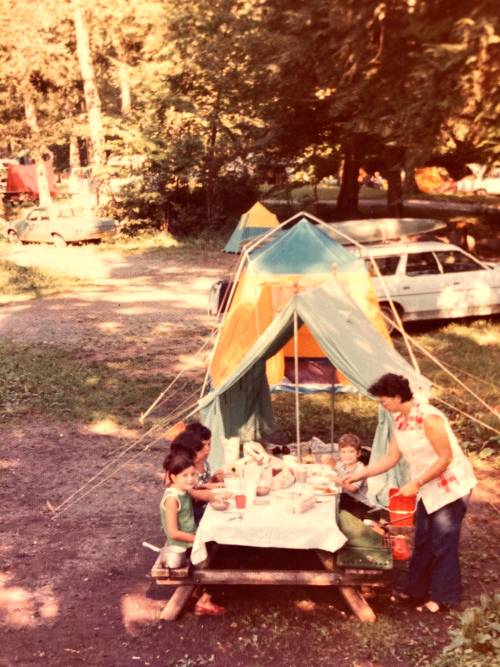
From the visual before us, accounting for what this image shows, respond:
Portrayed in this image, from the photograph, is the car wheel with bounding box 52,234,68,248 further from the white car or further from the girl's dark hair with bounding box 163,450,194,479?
the girl's dark hair with bounding box 163,450,194,479

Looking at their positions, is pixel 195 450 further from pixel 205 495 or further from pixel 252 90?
pixel 252 90

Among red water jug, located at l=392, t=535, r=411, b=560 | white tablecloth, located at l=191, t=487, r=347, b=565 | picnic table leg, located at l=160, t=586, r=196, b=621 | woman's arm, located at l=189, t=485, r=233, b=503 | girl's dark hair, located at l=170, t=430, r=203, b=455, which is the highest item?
girl's dark hair, located at l=170, t=430, r=203, b=455

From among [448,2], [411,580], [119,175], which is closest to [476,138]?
[448,2]

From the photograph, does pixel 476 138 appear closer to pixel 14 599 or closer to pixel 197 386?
pixel 197 386

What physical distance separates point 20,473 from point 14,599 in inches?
122

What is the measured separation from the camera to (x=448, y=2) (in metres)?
11.5

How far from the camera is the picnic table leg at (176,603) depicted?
21.3 ft

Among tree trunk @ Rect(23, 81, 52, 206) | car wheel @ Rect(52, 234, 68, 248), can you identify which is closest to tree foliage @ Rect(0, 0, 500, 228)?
tree trunk @ Rect(23, 81, 52, 206)

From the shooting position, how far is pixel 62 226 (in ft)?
102

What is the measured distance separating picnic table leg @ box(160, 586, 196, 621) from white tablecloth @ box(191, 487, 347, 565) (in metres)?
0.31

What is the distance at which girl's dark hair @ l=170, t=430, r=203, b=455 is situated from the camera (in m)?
6.59

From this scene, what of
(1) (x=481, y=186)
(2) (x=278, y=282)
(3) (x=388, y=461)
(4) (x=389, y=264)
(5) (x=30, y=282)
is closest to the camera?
(3) (x=388, y=461)

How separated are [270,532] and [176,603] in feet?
3.02

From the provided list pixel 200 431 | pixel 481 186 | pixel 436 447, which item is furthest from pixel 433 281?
pixel 481 186
